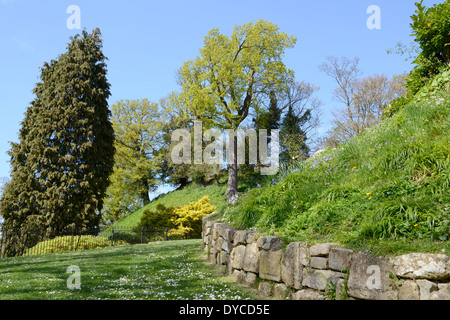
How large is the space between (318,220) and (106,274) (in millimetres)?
4926

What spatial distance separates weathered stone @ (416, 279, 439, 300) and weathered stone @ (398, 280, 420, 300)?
0.13 feet

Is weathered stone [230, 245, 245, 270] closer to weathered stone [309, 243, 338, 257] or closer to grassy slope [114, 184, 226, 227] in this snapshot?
weathered stone [309, 243, 338, 257]

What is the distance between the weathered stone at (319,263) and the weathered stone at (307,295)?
34 centimetres

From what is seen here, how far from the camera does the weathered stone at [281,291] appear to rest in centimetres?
501

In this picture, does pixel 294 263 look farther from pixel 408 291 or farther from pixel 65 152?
pixel 65 152

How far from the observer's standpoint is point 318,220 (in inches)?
210

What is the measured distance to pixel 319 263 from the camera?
4.60 m

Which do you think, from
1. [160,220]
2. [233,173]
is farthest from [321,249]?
[233,173]

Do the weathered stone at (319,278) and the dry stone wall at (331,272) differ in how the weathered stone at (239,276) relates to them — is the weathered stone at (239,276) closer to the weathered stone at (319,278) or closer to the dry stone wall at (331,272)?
the dry stone wall at (331,272)

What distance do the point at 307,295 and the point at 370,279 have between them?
0.98 metres

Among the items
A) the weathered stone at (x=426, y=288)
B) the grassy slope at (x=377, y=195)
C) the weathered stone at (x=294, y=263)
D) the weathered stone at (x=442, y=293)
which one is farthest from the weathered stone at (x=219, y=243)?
the weathered stone at (x=442, y=293)
